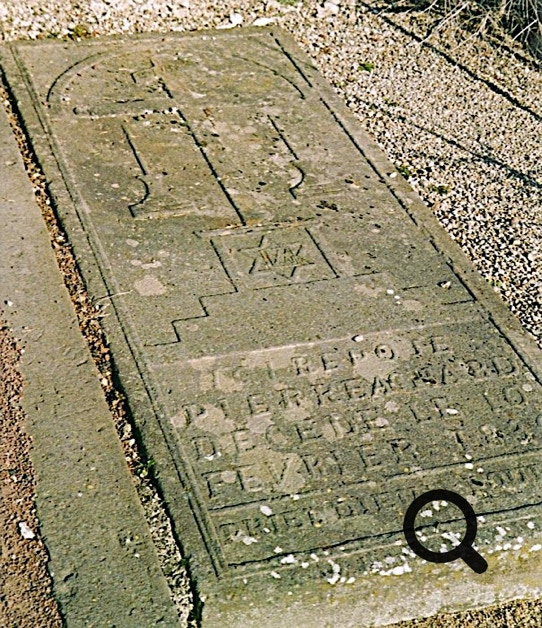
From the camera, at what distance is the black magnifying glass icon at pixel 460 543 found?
308 cm

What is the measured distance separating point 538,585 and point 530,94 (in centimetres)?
325

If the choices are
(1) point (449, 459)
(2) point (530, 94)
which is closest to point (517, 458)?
(1) point (449, 459)

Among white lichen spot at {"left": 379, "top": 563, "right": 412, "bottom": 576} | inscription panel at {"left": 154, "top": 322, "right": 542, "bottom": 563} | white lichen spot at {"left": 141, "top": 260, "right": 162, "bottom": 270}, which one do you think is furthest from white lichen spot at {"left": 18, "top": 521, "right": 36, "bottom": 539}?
white lichen spot at {"left": 141, "top": 260, "right": 162, "bottom": 270}

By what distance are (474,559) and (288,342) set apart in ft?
3.43

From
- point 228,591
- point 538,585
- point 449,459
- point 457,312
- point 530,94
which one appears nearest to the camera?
point 228,591

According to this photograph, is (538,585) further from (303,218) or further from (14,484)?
(303,218)

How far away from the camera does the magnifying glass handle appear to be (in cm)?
308

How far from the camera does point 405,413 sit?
11.6 ft

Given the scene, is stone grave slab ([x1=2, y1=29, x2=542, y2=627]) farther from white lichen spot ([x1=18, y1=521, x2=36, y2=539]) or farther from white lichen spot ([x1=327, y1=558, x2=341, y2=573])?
white lichen spot ([x1=18, y1=521, x2=36, y2=539])

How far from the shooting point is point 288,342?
3779mm

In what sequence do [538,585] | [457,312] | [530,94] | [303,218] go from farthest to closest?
[530,94], [303,218], [457,312], [538,585]

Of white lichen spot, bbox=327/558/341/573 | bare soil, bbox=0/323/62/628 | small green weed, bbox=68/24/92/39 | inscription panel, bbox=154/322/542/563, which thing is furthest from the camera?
small green weed, bbox=68/24/92/39

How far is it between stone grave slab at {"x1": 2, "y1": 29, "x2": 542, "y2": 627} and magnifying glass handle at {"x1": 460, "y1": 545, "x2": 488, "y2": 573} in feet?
0.07

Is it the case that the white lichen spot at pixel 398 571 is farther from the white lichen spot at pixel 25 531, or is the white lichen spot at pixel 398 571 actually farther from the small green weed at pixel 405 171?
the small green weed at pixel 405 171
